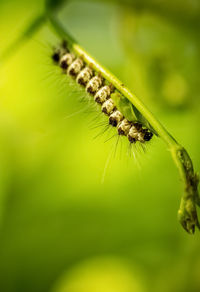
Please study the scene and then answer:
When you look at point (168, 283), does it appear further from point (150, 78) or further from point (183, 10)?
point (183, 10)

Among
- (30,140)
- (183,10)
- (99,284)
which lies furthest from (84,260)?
(183,10)

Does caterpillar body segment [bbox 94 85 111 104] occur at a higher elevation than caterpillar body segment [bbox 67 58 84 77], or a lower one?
lower

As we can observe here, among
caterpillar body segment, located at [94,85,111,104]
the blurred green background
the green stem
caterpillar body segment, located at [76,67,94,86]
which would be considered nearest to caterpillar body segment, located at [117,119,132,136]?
caterpillar body segment, located at [94,85,111,104]

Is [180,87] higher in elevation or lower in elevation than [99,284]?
higher

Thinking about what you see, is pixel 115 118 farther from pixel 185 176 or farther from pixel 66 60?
pixel 185 176

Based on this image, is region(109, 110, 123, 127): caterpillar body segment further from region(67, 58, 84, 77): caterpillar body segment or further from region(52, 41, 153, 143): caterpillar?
region(67, 58, 84, 77): caterpillar body segment

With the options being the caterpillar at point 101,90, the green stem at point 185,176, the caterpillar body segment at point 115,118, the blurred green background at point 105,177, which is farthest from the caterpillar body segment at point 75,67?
the green stem at point 185,176

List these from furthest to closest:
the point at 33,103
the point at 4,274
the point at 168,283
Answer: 1. the point at 33,103
2. the point at 4,274
3. the point at 168,283
